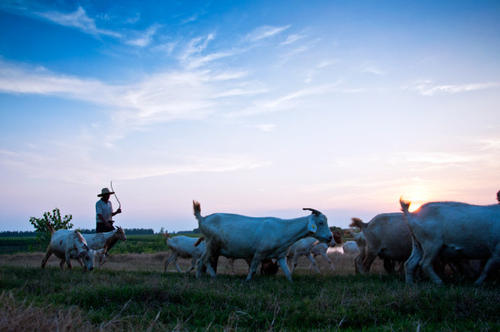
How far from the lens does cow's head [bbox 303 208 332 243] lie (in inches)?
429

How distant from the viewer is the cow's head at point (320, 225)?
35.8ft

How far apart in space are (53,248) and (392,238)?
10808 millimetres

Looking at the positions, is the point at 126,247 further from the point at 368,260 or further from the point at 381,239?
the point at 381,239

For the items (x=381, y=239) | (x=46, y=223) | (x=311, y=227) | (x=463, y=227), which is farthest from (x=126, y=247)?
(x=463, y=227)

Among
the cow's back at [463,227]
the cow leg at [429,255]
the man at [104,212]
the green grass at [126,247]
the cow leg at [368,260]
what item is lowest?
the green grass at [126,247]

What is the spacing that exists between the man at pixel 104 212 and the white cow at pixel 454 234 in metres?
10.1

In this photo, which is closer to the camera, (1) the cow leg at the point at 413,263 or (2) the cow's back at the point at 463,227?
(2) the cow's back at the point at 463,227

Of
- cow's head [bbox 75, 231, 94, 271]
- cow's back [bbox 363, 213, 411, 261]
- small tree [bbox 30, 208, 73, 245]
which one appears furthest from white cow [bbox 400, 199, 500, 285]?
small tree [bbox 30, 208, 73, 245]

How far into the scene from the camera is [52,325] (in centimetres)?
373

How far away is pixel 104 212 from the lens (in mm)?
14477

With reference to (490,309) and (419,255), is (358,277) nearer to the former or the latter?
(419,255)

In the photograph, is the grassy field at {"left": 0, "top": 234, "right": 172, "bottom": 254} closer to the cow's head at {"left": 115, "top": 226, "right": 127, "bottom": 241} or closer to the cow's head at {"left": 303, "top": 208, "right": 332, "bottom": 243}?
the cow's head at {"left": 115, "top": 226, "right": 127, "bottom": 241}

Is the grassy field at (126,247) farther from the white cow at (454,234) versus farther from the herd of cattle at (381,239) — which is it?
the white cow at (454,234)

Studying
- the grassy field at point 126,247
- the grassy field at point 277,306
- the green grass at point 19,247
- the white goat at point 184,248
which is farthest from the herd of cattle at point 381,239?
the grassy field at point 126,247
